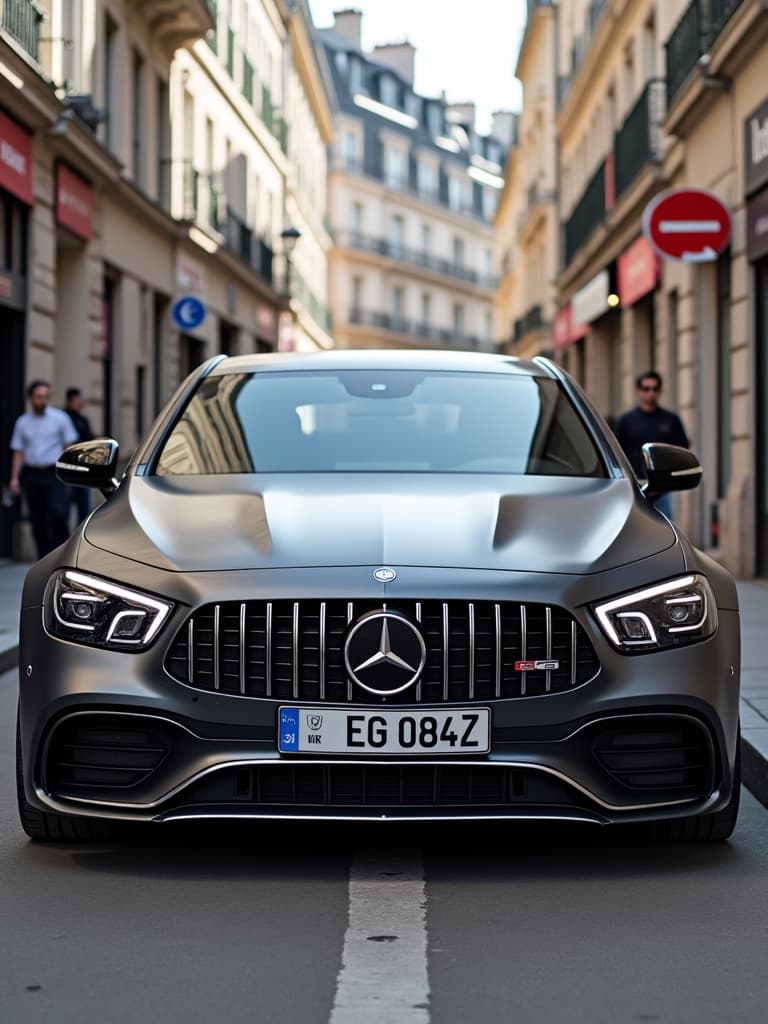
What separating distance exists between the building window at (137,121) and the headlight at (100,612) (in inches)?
862

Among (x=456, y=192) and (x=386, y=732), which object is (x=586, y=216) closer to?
(x=386, y=732)

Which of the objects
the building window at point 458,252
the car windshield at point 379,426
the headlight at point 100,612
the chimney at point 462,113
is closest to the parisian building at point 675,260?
the car windshield at point 379,426

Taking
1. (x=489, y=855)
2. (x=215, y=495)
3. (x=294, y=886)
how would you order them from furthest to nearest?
(x=215, y=495) < (x=489, y=855) < (x=294, y=886)

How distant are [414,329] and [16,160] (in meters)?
62.4

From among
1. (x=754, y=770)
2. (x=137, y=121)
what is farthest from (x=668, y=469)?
(x=137, y=121)

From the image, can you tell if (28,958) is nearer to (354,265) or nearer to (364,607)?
(364,607)

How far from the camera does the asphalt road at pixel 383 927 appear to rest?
143 inches

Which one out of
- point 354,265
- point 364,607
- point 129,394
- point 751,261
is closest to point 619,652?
point 364,607

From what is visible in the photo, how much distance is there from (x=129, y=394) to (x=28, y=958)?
21.3 metres

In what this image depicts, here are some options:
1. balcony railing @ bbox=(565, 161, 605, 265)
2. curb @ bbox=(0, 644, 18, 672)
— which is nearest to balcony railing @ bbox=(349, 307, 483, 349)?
balcony railing @ bbox=(565, 161, 605, 265)

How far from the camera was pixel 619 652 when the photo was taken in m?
4.64

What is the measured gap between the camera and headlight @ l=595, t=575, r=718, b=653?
15.3 feet

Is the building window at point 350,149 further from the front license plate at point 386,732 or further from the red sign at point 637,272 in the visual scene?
the front license plate at point 386,732

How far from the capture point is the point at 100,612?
15.6 feet
